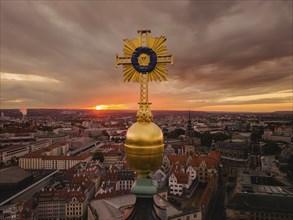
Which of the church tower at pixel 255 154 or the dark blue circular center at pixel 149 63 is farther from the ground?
the dark blue circular center at pixel 149 63

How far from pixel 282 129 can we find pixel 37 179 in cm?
14489

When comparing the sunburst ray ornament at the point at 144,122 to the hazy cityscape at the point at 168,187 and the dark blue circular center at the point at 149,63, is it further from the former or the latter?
the hazy cityscape at the point at 168,187

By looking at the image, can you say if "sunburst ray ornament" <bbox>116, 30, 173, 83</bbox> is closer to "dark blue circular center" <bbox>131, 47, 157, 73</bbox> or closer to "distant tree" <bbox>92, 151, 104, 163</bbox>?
"dark blue circular center" <bbox>131, 47, 157, 73</bbox>

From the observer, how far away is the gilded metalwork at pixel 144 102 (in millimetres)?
5727

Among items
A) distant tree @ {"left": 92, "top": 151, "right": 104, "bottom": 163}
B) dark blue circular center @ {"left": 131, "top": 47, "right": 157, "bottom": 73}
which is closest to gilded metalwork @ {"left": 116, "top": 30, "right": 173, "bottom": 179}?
dark blue circular center @ {"left": 131, "top": 47, "right": 157, "bottom": 73}

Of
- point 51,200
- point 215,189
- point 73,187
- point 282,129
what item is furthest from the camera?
point 282,129

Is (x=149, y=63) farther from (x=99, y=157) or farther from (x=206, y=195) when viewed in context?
(x=99, y=157)

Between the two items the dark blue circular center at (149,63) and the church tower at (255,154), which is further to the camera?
the church tower at (255,154)

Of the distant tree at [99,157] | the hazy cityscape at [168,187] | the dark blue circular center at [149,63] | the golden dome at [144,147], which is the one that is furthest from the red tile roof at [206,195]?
the dark blue circular center at [149,63]

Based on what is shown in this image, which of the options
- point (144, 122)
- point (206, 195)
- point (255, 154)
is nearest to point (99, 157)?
point (206, 195)

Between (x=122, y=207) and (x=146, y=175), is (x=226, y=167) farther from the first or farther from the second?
(x=146, y=175)

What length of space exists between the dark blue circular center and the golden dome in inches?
47.8

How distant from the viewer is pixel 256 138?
68.0 metres

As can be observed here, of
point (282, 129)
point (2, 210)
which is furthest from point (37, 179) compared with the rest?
point (282, 129)
